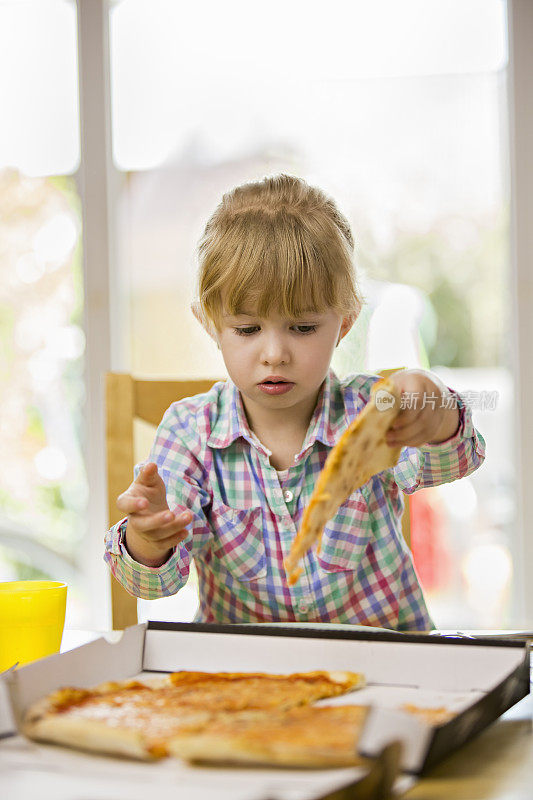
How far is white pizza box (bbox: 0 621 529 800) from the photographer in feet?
1.62

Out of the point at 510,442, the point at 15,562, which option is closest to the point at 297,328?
the point at 510,442

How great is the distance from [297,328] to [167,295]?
1398 mm

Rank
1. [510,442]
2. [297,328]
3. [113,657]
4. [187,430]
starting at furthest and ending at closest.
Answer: [510,442]
[187,430]
[297,328]
[113,657]

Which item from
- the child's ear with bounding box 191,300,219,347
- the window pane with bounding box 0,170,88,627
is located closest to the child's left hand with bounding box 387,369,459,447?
the child's ear with bounding box 191,300,219,347

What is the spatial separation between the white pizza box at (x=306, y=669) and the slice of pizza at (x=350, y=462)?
0.07m

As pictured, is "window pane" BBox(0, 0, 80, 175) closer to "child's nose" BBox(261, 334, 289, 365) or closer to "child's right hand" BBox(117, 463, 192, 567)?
"child's nose" BBox(261, 334, 289, 365)

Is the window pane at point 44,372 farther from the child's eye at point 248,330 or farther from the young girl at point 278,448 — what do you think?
the child's eye at point 248,330

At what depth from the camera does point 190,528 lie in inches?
44.3

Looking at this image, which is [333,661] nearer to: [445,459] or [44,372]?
[445,459]

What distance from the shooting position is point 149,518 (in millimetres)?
861

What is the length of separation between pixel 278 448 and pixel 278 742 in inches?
28.1

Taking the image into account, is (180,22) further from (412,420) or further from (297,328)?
(412,420)

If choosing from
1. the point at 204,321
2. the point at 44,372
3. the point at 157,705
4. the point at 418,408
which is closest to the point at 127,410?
the point at 204,321

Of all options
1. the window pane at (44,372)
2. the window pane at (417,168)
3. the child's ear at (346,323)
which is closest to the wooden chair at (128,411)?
the child's ear at (346,323)
